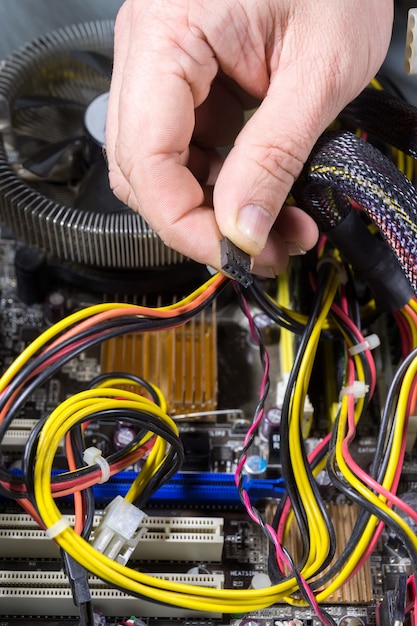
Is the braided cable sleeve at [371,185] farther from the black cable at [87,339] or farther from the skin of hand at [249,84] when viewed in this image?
the black cable at [87,339]

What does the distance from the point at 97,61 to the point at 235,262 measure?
1019mm

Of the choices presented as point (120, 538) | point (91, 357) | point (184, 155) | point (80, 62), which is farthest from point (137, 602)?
point (80, 62)

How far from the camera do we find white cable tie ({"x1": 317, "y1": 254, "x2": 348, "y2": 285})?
1.53m

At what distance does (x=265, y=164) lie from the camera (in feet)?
4.09

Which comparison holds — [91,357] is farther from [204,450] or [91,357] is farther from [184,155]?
[184,155]

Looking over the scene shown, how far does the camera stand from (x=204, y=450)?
155cm

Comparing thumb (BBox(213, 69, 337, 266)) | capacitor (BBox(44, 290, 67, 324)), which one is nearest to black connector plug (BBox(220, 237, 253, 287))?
thumb (BBox(213, 69, 337, 266))

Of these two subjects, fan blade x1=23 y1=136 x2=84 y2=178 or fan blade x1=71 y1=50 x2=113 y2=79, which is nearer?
fan blade x1=23 y1=136 x2=84 y2=178

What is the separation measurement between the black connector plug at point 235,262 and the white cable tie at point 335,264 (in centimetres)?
35

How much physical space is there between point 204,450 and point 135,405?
33 centimetres

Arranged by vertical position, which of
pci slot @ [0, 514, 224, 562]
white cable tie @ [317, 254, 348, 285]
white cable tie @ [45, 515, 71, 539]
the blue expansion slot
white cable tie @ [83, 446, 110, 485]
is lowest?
pci slot @ [0, 514, 224, 562]

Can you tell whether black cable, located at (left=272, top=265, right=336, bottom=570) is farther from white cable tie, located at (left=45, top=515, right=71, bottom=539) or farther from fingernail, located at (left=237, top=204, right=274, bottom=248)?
white cable tie, located at (left=45, top=515, right=71, bottom=539)

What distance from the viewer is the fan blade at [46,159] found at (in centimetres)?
184

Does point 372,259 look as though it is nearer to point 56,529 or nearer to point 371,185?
point 371,185
